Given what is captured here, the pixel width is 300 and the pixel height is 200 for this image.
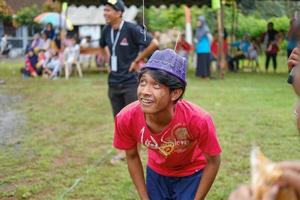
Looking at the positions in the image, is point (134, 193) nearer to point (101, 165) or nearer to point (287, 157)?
point (101, 165)

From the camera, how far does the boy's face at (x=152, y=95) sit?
120 inches

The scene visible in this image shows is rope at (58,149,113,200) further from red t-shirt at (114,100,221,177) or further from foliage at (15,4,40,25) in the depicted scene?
foliage at (15,4,40,25)

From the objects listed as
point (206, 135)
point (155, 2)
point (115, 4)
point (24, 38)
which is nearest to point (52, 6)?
point (24, 38)

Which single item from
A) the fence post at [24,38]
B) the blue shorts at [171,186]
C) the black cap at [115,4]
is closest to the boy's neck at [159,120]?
the blue shorts at [171,186]

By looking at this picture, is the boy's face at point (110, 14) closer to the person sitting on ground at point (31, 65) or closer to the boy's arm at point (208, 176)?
the boy's arm at point (208, 176)

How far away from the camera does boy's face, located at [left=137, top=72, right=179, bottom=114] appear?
304cm

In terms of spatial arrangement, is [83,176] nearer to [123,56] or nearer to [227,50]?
[123,56]

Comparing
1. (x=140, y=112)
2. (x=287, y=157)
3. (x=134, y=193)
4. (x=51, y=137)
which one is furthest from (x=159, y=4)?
(x=140, y=112)

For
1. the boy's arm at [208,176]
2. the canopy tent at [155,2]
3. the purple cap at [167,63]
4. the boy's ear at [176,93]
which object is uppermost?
the canopy tent at [155,2]

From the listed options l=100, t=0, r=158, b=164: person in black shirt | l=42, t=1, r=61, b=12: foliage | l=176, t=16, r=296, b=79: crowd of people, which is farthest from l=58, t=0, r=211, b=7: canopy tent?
l=100, t=0, r=158, b=164: person in black shirt

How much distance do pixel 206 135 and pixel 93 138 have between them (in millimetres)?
4222

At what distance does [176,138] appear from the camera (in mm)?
3121

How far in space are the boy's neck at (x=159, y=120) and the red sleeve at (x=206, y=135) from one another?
16 cm

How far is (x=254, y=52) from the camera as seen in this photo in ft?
59.2
